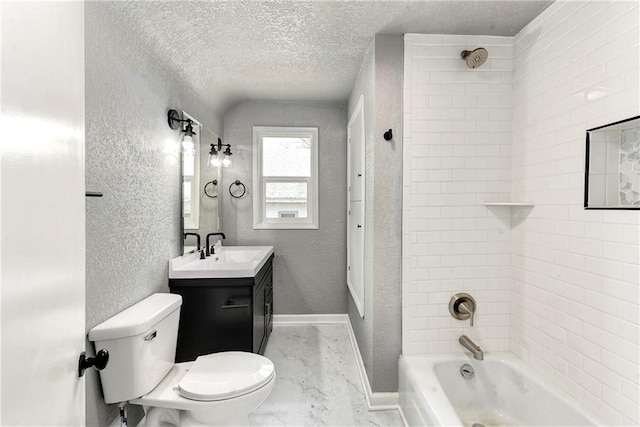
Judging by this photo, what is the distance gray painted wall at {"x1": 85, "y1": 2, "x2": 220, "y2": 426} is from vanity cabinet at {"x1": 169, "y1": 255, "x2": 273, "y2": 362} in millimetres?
192

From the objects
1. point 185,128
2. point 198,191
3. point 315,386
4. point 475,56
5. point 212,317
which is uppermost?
point 475,56

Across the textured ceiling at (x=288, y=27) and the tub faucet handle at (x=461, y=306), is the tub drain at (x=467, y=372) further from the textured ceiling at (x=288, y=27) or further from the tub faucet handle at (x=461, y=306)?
the textured ceiling at (x=288, y=27)

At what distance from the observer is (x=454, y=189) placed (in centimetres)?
188

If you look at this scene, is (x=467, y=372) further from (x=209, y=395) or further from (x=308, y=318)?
(x=308, y=318)

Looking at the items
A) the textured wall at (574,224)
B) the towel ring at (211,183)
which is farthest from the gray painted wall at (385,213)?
the towel ring at (211,183)

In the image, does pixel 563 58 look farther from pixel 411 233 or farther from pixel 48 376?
pixel 48 376

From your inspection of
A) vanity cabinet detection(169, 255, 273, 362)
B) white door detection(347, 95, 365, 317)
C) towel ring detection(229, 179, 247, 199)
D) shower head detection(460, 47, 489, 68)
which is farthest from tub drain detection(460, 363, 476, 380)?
towel ring detection(229, 179, 247, 199)

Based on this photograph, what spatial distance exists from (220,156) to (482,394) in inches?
114

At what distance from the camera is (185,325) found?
1981mm

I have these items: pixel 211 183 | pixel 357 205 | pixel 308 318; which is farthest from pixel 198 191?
pixel 308 318

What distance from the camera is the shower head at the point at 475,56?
168 centimetres

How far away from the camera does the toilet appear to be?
1331 millimetres

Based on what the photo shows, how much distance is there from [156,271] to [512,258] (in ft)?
7.41

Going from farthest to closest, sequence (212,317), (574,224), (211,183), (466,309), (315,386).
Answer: (211,183) < (315,386) < (212,317) < (466,309) < (574,224)
